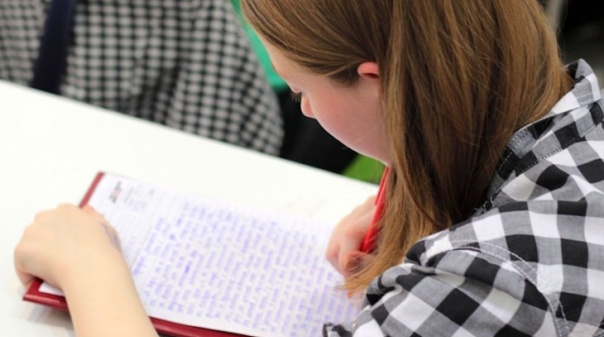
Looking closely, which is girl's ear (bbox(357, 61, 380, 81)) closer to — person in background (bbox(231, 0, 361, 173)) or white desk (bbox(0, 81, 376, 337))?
white desk (bbox(0, 81, 376, 337))

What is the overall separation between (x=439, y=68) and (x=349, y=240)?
0.27 meters

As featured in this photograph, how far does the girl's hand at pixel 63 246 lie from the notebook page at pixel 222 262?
0.03 metres

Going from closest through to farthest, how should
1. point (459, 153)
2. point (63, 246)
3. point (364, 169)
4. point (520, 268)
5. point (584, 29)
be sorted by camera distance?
point (520, 268), point (459, 153), point (63, 246), point (364, 169), point (584, 29)

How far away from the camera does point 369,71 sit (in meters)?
0.63

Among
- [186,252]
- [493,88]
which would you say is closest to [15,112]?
[186,252]

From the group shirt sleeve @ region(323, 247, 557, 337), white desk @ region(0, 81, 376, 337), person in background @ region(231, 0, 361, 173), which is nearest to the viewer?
shirt sleeve @ region(323, 247, 557, 337)

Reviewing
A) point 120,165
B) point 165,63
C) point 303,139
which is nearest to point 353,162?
point 303,139

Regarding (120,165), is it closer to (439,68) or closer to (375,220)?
(375,220)

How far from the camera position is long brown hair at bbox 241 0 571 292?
1.99 ft

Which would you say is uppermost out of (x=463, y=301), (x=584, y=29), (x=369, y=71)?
(x=369, y=71)

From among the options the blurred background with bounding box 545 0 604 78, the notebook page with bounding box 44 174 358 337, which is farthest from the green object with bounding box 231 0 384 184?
the blurred background with bounding box 545 0 604 78

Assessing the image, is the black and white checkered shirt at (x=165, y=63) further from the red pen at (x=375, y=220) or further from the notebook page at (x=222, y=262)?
the red pen at (x=375, y=220)

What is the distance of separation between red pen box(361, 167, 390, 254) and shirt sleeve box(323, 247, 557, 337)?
185 mm

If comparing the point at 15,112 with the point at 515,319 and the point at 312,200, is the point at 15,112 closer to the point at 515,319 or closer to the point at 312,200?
the point at 312,200
